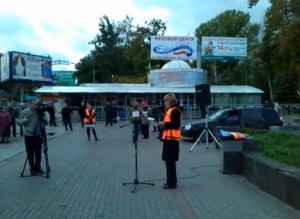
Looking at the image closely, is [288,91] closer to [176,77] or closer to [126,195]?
[176,77]

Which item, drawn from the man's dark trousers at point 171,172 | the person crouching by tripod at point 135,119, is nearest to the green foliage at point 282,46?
the man's dark trousers at point 171,172

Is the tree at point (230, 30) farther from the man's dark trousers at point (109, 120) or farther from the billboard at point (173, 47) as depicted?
the man's dark trousers at point (109, 120)

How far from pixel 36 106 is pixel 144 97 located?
3897 cm

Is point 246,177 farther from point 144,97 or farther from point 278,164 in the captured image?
point 144,97

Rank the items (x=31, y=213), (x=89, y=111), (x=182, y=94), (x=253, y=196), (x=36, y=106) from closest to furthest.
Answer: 1. (x=31, y=213)
2. (x=253, y=196)
3. (x=36, y=106)
4. (x=89, y=111)
5. (x=182, y=94)

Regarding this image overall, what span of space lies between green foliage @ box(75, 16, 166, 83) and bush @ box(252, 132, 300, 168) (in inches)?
2564

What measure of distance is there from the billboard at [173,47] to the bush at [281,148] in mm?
37407

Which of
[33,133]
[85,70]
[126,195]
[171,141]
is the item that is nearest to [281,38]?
[33,133]

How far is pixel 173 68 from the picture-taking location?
53.1m

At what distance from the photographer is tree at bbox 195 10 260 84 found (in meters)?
80.6

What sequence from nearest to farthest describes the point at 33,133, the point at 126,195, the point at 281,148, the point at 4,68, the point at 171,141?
1. the point at 126,195
2. the point at 171,141
3. the point at 281,148
4. the point at 33,133
5. the point at 4,68

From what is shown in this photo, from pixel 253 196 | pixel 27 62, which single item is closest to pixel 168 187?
pixel 253 196

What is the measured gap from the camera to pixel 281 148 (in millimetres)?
11312

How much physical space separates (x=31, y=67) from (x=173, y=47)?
561 inches
